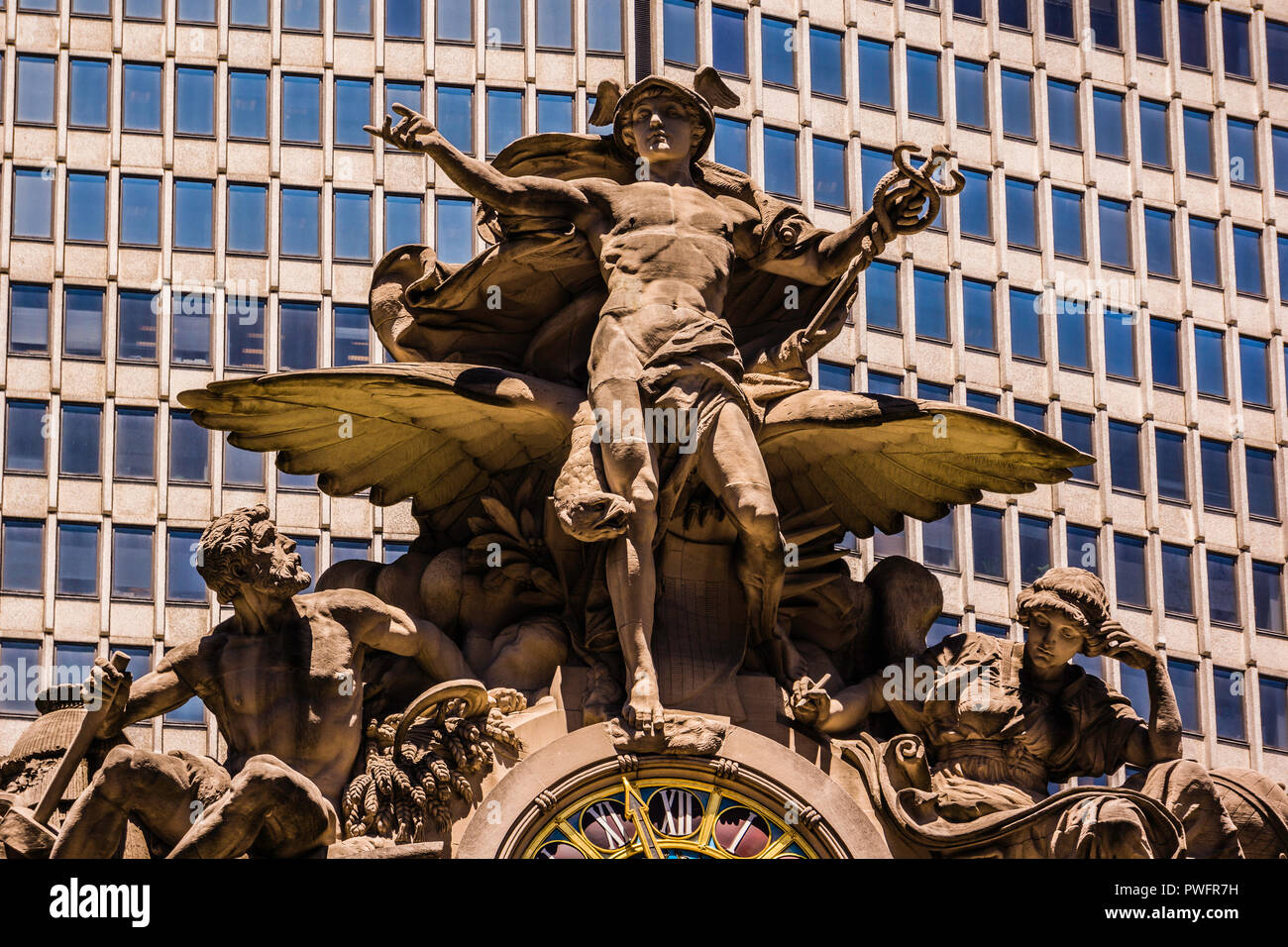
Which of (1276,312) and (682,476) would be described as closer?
(682,476)

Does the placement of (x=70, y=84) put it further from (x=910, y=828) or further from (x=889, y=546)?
(x=910, y=828)

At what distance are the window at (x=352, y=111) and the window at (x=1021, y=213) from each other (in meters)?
12.1

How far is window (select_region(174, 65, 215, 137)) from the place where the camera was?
6222 cm

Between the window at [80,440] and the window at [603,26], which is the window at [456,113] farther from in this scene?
the window at [80,440]

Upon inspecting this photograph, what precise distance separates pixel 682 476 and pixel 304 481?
30.3m

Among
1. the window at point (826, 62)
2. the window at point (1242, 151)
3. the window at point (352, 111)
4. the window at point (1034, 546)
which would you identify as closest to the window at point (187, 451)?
the window at point (352, 111)

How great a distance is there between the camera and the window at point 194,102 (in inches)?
2450

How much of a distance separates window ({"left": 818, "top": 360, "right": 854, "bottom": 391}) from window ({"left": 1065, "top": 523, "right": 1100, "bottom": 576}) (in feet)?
16.1

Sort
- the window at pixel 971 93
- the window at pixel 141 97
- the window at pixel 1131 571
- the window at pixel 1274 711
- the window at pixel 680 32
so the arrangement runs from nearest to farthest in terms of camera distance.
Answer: the window at pixel 141 97 → the window at pixel 680 32 → the window at pixel 1131 571 → the window at pixel 1274 711 → the window at pixel 971 93

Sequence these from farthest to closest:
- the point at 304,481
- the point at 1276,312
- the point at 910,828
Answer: the point at 1276,312, the point at 304,481, the point at 910,828

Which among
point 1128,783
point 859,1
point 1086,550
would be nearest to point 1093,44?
point 859,1

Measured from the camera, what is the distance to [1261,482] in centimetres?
6794

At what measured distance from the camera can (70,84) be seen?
63062mm

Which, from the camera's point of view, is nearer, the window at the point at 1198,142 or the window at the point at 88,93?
the window at the point at 88,93
